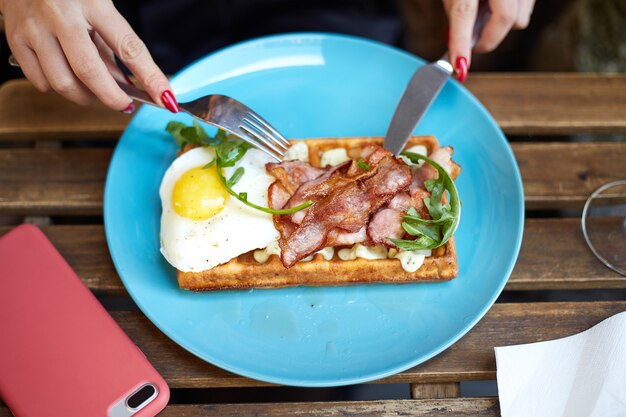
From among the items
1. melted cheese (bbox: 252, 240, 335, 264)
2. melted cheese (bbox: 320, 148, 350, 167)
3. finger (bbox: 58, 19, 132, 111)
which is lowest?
melted cheese (bbox: 252, 240, 335, 264)

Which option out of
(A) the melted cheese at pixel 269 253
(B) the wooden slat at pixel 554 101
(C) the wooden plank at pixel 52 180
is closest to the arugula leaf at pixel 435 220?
(A) the melted cheese at pixel 269 253

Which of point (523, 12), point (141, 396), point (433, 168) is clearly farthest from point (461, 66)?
point (141, 396)

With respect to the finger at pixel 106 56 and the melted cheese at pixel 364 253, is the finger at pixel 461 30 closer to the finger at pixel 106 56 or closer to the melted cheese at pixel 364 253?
the melted cheese at pixel 364 253

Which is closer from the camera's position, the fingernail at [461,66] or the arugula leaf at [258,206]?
the arugula leaf at [258,206]

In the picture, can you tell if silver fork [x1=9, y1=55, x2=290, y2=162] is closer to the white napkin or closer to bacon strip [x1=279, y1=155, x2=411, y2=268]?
bacon strip [x1=279, y1=155, x2=411, y2=268]

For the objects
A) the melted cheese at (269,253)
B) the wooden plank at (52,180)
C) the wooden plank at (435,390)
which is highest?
the wooden plank at (52,180)

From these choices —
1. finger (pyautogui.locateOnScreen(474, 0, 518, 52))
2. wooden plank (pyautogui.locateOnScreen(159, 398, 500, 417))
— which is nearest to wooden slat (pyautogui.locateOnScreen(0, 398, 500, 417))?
wooden plank (pyautogui.locateOnScreen(159, 398, 500, 417))
